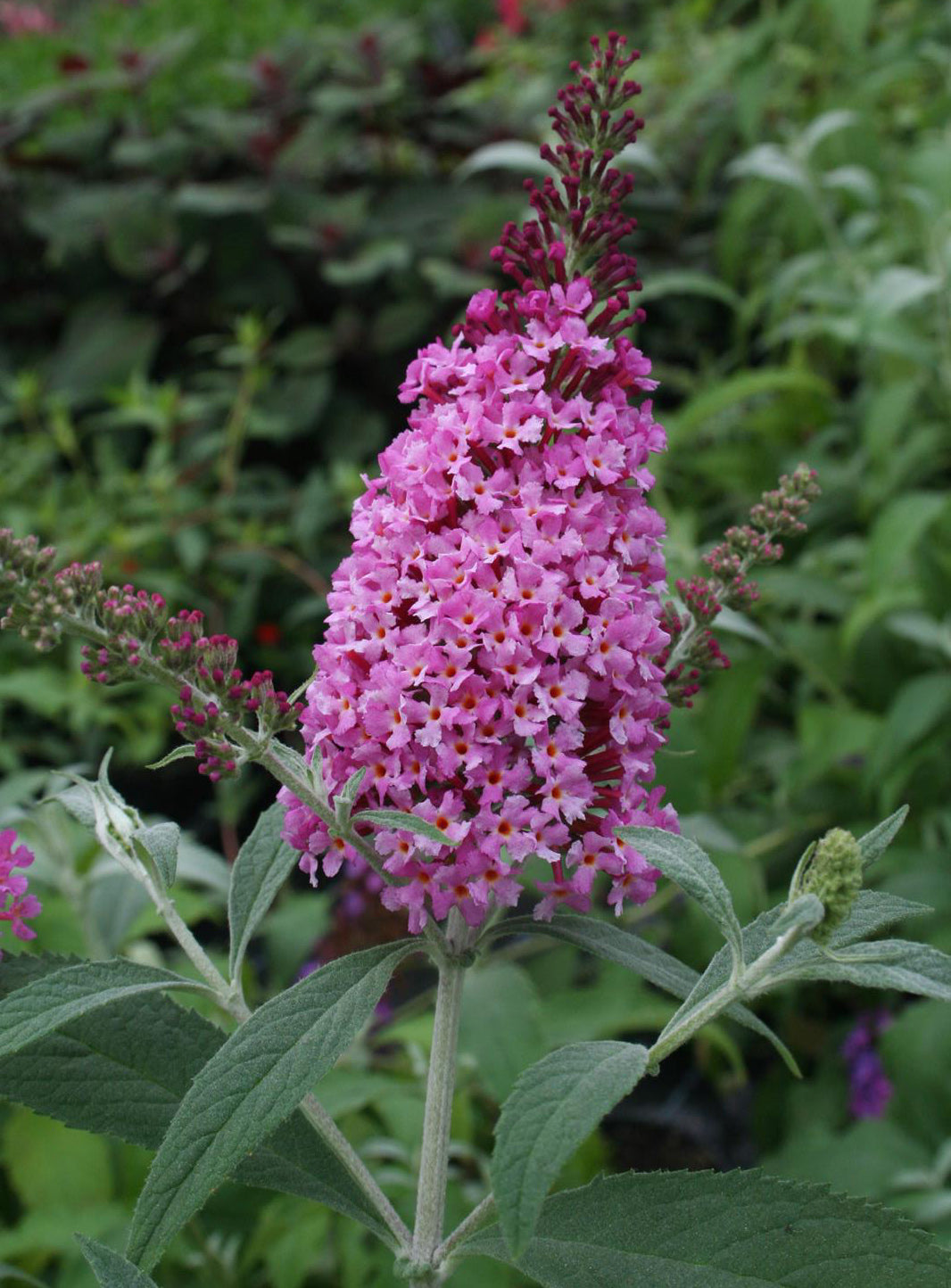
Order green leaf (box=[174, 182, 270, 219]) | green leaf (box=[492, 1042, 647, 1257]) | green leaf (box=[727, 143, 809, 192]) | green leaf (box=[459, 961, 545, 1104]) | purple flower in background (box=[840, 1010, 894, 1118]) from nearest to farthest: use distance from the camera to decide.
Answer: green leaf (box=[492, 1042, 647, 1257]) → green leaf (box=[459, 961, 545, 1104]) → purple flower in background (box=[840, 1010, 894, 1118]) → green leaf (box=[727, 143, 809, 192]) → green leaf (box=[174, 182, 270, 219])

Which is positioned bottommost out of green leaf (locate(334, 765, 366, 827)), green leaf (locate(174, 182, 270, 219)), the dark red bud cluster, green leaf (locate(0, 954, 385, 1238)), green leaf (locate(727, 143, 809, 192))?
green leaf (locate(0, 954, 385, 1238))

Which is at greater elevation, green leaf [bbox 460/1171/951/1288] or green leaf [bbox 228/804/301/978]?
green leaf [bbox 228/804/301/978]

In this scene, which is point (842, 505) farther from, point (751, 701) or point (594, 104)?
point (594, 104)

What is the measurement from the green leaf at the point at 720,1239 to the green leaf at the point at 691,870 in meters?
0.15

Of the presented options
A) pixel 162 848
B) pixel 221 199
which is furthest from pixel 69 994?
pixel 221 199

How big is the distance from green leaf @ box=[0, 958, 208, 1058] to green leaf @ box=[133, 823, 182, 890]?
65 millimetres

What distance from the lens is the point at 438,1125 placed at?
88 centimetres

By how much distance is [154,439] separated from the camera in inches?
147

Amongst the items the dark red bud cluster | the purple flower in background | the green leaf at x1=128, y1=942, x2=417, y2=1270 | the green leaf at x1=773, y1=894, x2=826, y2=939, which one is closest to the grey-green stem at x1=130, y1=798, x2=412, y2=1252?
the green leaf at x1=128, y1=942, x2=417, y2=1270

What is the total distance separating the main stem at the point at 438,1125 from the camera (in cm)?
88

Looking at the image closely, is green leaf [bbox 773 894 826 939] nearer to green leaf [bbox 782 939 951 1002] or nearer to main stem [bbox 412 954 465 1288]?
green leaf [bbox 782 939 951 1002]

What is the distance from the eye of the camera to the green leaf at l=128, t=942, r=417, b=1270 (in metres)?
0.71

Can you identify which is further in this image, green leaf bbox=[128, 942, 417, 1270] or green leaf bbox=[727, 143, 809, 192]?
green leaf bbox=[727, 143, 809, 192]

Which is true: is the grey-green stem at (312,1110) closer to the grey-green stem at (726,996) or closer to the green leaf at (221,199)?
the grey-green stem at (726,996)
